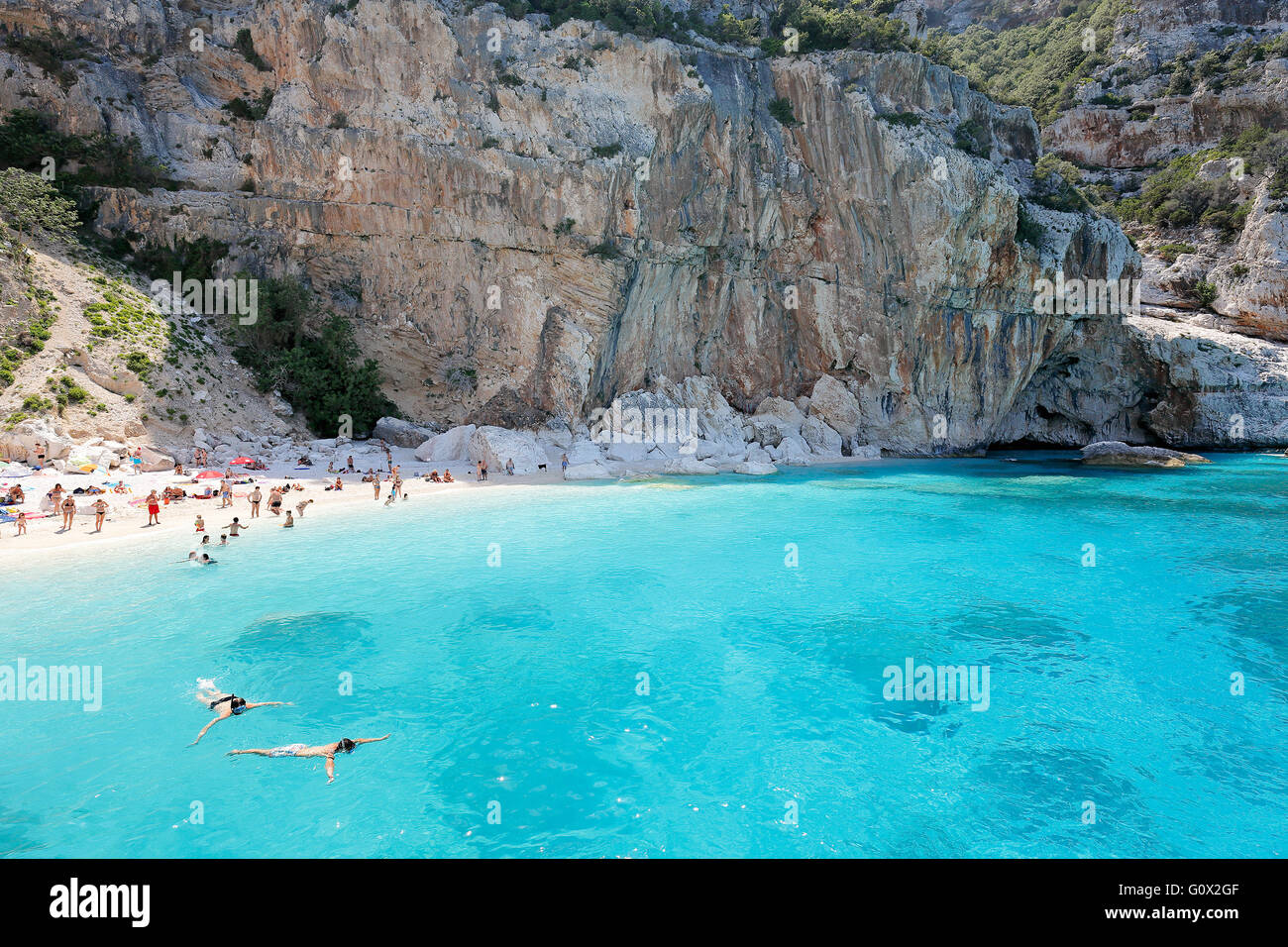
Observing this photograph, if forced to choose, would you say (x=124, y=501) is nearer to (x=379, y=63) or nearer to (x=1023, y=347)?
(x=379, y=63)

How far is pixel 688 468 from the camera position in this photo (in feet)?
92.8

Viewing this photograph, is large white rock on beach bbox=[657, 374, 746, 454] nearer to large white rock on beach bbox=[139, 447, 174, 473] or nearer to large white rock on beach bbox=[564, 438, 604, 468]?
large white rock on beach bbox=[564, 438, 604, 468]

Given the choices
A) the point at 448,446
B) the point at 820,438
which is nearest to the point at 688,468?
the point at 448,446

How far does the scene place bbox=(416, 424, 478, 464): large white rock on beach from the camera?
2683 centimetres

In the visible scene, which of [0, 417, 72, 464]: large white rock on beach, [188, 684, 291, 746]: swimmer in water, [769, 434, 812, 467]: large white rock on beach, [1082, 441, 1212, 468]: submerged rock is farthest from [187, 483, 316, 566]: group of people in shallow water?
[1082, 441, 1212, 468]: submerged rock

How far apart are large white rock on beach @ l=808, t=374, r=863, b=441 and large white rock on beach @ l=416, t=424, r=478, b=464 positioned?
64.6ft

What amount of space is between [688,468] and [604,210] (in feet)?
43.8

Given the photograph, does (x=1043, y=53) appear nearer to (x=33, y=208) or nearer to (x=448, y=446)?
(x=448, y=446)

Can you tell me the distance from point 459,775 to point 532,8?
3770cm

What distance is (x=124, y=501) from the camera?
A: 16812 millimetres

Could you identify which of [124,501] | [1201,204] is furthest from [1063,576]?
[1201,204]

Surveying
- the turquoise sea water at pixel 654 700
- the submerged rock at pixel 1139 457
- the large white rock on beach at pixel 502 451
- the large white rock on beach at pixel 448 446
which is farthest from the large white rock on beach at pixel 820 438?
the turquoise sea water at pixel 654 700

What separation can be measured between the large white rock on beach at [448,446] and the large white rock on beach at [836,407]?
1970cm

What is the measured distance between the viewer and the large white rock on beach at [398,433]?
2819 centimetres
